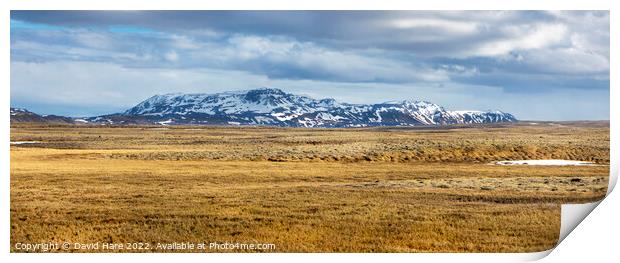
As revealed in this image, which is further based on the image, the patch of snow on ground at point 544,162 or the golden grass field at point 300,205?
the patch of snow on ground at point 544,162

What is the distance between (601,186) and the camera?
28.8m

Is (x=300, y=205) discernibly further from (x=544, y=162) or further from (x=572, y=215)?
(x=544, y=162)

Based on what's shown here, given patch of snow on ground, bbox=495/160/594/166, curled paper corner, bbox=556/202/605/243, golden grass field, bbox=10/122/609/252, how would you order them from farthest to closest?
1. patch of snow on ground, bbox=495/160/594/166
2. curled paper corner, bbox=556/202/605/243
3. golden grass field, bbox=10/122/609/252

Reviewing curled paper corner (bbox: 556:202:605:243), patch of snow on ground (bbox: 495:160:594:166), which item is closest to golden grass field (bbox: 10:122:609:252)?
curled paper corner (bbox: 556:202:605:243)

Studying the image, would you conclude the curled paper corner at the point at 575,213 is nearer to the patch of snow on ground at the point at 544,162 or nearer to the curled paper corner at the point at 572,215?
the curled paper corner at the point at 572,215

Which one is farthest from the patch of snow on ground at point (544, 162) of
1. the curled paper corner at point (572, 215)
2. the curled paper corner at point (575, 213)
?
the curled paper corner at point (575, 213)

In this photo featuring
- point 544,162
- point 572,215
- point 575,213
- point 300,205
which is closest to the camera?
point 572,215

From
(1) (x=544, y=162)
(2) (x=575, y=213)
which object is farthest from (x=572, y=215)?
(1) (x=544, y=162)

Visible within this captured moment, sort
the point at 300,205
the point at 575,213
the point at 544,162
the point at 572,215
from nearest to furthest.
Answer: the point at 572,215
the point at 575,213
the point at 300,205
the point at 544,162

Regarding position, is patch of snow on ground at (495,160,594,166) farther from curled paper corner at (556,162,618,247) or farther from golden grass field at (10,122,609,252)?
curled paper corner at (556,162,618,247)

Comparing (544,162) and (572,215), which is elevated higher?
(544,162)

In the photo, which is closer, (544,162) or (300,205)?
(300,205)
